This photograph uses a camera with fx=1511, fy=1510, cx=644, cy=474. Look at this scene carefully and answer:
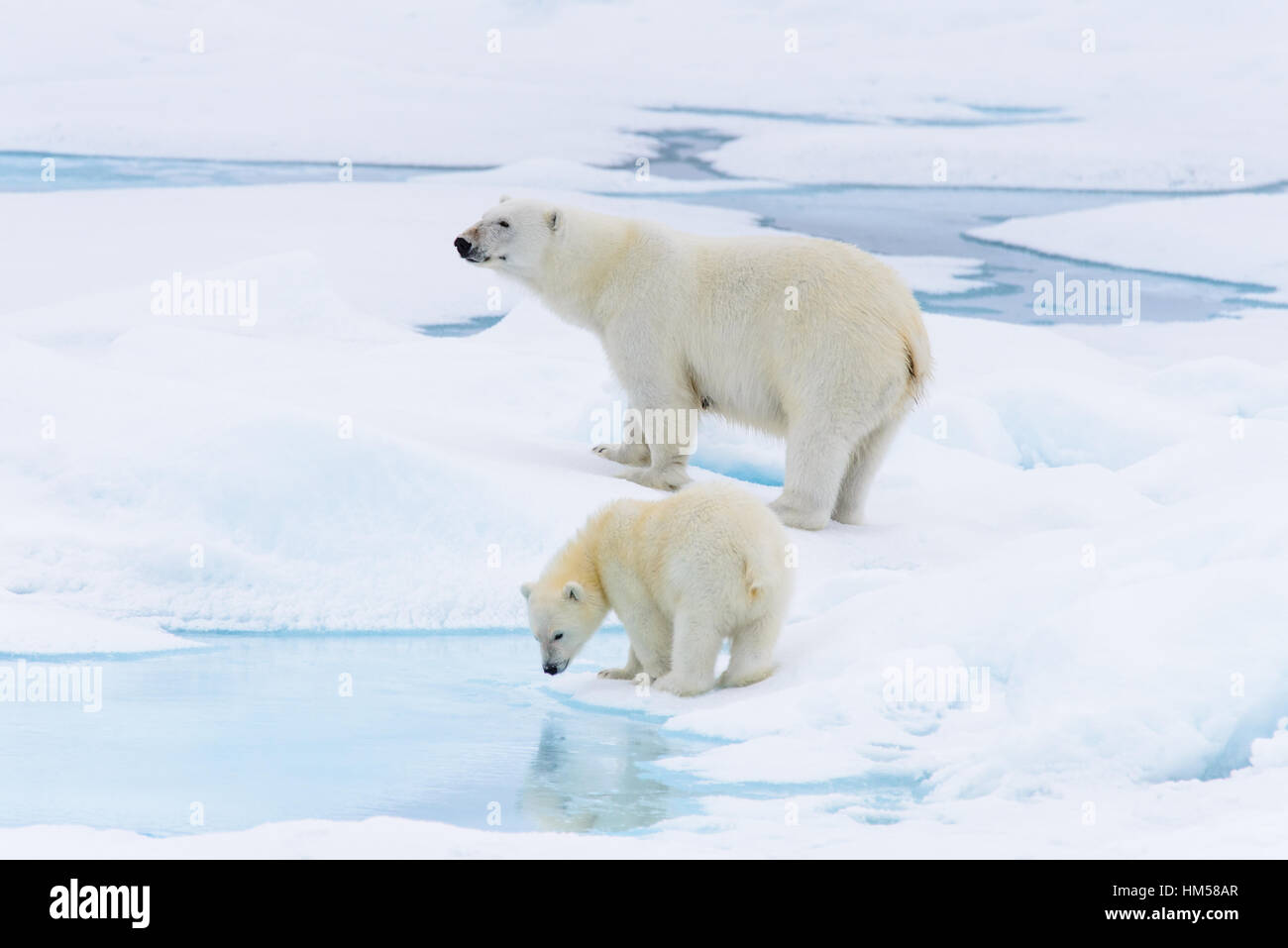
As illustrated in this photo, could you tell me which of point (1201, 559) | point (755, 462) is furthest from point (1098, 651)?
point (755, 462)

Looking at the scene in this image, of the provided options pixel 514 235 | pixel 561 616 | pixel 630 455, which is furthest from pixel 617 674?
pixel 514 235

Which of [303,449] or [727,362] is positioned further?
[727,362]

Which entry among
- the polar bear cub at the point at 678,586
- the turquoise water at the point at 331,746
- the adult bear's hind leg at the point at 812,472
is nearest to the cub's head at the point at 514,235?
the adult bear's hind leg at the point at 812,472

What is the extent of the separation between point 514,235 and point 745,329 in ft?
3.74

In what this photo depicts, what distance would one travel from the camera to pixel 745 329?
20.7 feet

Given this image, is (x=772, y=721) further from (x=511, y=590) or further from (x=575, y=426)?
(x=575, y=426)

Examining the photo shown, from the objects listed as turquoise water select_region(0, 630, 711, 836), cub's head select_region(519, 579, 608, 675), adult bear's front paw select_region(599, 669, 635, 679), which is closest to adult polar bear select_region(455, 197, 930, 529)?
turquoise water select_region(0, 630, 711, 836)

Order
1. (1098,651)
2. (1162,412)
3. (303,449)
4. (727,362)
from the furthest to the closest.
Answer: (1162,412), (727,362), (303,449), (1098,651)

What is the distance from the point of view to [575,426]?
323 inches

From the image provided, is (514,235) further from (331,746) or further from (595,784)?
(595,784)

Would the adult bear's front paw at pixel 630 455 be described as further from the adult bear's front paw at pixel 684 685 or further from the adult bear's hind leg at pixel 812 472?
the adult bear's front paw at pixel 684 685

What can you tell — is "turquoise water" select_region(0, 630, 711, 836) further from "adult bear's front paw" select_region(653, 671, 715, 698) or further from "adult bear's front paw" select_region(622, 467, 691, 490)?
"adult bear's front paw" select_region(622, 467, 691, 490)

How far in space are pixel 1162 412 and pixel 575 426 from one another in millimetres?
3686

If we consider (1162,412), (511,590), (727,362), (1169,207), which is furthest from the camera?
(1169,207)
